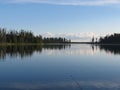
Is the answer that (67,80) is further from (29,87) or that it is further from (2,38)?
(2,38)

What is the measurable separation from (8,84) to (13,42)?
147 m

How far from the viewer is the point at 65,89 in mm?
17562

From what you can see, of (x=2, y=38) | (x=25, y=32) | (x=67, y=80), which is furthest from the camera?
(x=25, y=32)

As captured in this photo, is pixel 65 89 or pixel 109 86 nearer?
pixel 65 89

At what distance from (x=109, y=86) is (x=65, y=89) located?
2.92 meters

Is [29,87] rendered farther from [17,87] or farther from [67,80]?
[67,80]

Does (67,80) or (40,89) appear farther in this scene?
(67,80)

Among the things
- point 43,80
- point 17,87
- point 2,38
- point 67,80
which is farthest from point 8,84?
point 2,38

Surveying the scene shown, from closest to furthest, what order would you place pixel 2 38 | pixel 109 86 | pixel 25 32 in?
pixel 109 86
pixel 2 38
pixel 25 32

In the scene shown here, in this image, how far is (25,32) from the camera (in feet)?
616

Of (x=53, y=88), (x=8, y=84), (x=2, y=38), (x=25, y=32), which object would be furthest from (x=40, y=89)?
(x=25, y=32)

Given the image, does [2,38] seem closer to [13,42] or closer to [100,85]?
[13,42]

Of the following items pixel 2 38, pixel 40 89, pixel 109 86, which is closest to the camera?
pixel 40 89

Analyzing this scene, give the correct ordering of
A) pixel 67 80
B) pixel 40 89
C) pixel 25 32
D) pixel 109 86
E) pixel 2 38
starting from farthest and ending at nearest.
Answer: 1. pixel 25 32
2. pixel 2 38
3. pixel 67 80
4. pixel 109 86
5. pixel 40 89
